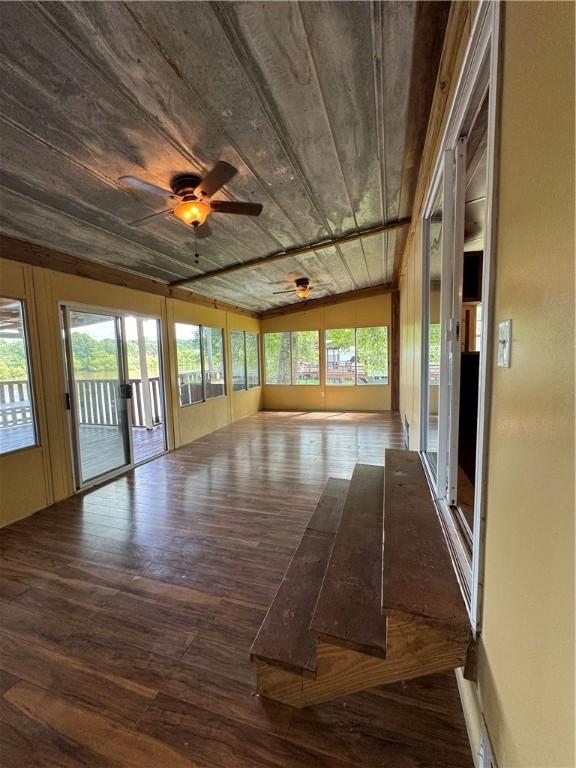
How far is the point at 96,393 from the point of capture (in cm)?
405

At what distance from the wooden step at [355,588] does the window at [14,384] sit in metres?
3.13

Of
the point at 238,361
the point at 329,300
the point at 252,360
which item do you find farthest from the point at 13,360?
the point at 329,300

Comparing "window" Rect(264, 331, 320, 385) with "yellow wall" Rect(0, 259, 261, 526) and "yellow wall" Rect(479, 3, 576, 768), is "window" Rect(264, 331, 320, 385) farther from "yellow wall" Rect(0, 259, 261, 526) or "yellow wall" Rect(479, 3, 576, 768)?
"yellow wall" Rect(479, 3, 576, 768)

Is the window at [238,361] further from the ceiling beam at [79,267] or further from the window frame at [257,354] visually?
the ceiling beam at [79,267]

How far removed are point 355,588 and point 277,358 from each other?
25.0 feet

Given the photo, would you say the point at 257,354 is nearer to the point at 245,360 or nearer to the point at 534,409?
the point at 245,360

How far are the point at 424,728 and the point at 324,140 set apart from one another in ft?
10.4

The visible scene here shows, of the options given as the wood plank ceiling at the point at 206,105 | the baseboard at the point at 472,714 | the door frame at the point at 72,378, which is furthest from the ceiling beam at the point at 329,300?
the baseboard at the point at 472,714

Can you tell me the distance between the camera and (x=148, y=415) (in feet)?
23.3

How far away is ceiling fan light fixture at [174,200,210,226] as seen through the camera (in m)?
2.40

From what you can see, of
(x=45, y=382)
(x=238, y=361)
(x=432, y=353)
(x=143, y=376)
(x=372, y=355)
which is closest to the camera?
(x=432, y=353)

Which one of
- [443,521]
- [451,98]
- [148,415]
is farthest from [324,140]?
[148,415]

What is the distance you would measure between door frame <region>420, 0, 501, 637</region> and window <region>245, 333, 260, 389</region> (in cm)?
671

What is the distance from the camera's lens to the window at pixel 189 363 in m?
5.66
